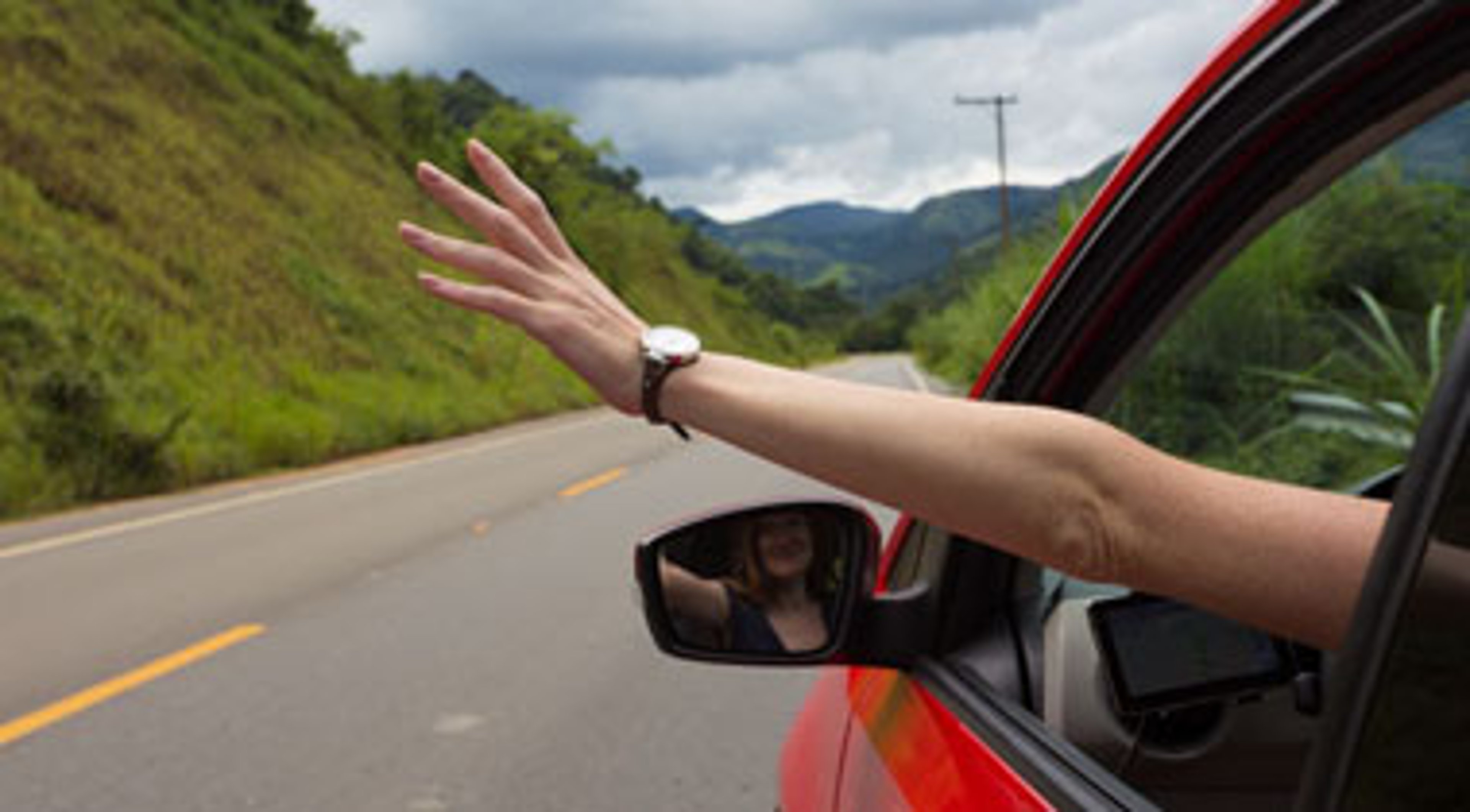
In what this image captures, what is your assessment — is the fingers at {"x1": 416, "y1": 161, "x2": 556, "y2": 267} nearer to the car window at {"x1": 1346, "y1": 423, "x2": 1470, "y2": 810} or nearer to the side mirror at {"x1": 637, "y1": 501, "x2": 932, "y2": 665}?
the side mirror at {"x1": 637, "y1": 501, "x2": 932, "y2": 665}

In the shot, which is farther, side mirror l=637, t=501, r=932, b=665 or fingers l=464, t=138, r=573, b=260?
side mirror l=637, t=501, r=932, b=665

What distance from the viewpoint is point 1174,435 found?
2109mm

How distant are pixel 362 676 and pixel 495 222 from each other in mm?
4771

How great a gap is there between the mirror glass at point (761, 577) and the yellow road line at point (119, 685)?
4.18 metres

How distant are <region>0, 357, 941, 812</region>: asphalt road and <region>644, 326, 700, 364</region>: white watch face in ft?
9.56

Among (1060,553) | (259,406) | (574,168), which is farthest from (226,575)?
(574,168)

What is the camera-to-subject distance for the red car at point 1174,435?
4.16ft

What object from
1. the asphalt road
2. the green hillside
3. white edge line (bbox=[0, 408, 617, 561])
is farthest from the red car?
the green hillside

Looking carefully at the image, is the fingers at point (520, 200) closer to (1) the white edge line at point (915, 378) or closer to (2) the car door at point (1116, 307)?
(2) the car door at point (1116, 307)

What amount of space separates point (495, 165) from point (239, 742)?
3949 millimetres

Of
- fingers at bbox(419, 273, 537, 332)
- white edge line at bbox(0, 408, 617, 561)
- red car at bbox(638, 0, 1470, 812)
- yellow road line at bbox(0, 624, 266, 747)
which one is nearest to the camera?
red car at bbox(638, 0, 1470, 812)

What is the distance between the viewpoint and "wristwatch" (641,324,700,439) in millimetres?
1332

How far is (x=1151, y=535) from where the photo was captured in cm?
104

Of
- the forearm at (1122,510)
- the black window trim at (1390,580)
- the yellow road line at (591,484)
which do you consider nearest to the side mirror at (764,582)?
the forearm at (1122,510)
